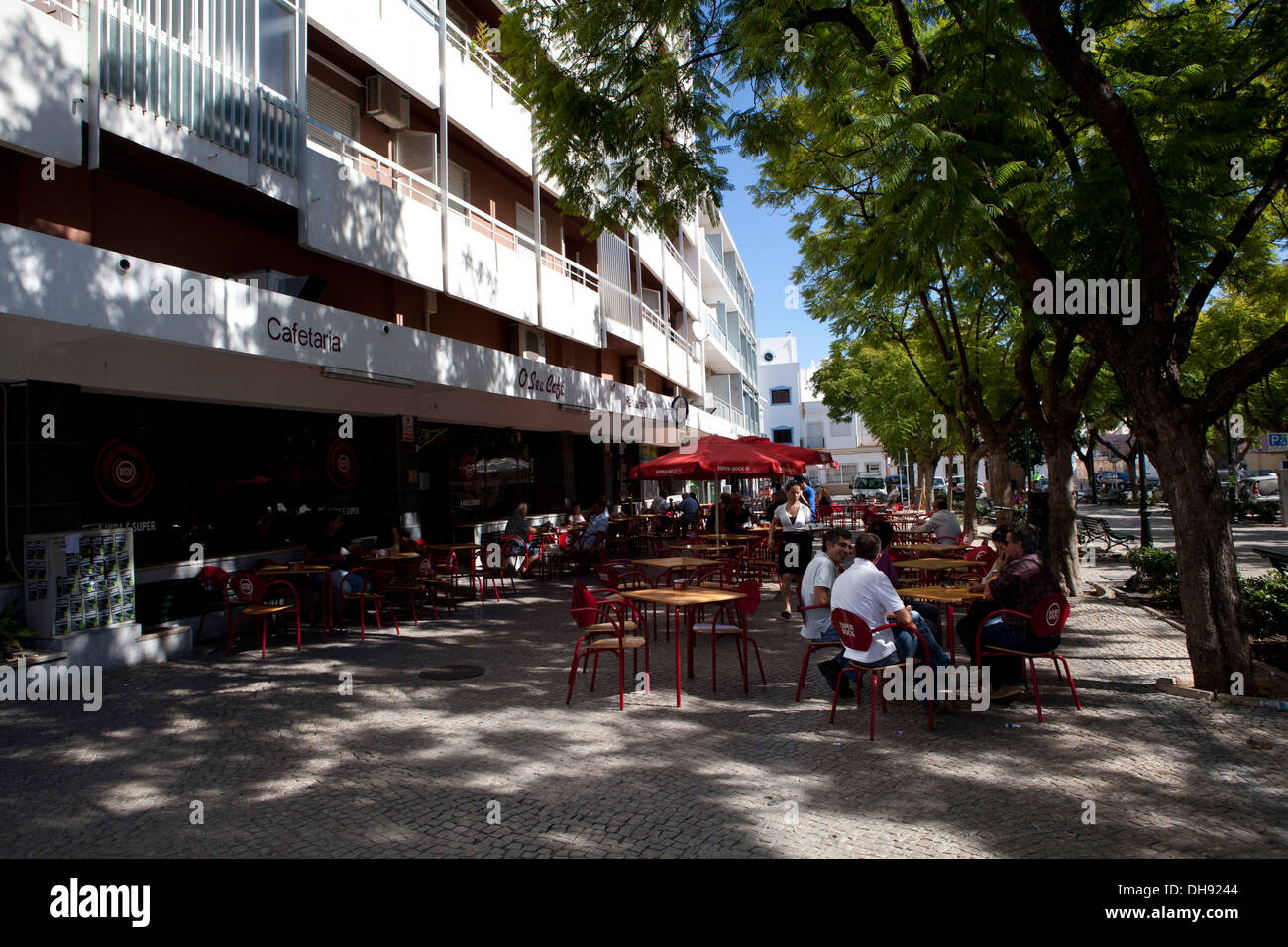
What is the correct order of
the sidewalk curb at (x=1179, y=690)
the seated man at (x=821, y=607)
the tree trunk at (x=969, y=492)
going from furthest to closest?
the tree trunk at (x=969, y=492)
the seated man at (x=821, y=607)
the sidewalk curb at (x=1179, y=690)

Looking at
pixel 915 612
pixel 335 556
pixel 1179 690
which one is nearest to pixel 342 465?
pixel 335 556

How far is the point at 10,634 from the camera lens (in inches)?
291

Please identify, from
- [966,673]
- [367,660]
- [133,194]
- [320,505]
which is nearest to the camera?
[966,673]

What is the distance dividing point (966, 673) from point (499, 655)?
4812 mm

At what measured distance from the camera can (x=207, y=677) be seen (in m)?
7.77

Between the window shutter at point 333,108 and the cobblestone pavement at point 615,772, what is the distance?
8.95 metres

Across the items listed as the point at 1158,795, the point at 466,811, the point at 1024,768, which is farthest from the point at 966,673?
the point at 466,811

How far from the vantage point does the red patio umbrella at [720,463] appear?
12.1 m

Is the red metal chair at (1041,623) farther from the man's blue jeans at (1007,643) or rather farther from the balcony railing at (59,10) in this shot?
the balcony railing at (59,10)

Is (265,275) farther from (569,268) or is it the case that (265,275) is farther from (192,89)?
(569,268)

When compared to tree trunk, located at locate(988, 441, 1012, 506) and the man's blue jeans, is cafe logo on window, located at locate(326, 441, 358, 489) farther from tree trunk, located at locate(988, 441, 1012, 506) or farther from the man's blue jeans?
tree trunk, located at locate(988, 441, 1012, 506)

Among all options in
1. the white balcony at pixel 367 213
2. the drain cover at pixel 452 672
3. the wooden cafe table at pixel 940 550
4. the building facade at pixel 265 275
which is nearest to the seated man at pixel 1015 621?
the drain cover at pixel 452 672

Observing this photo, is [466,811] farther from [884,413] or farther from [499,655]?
[884,413]

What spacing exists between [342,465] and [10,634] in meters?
6.15
